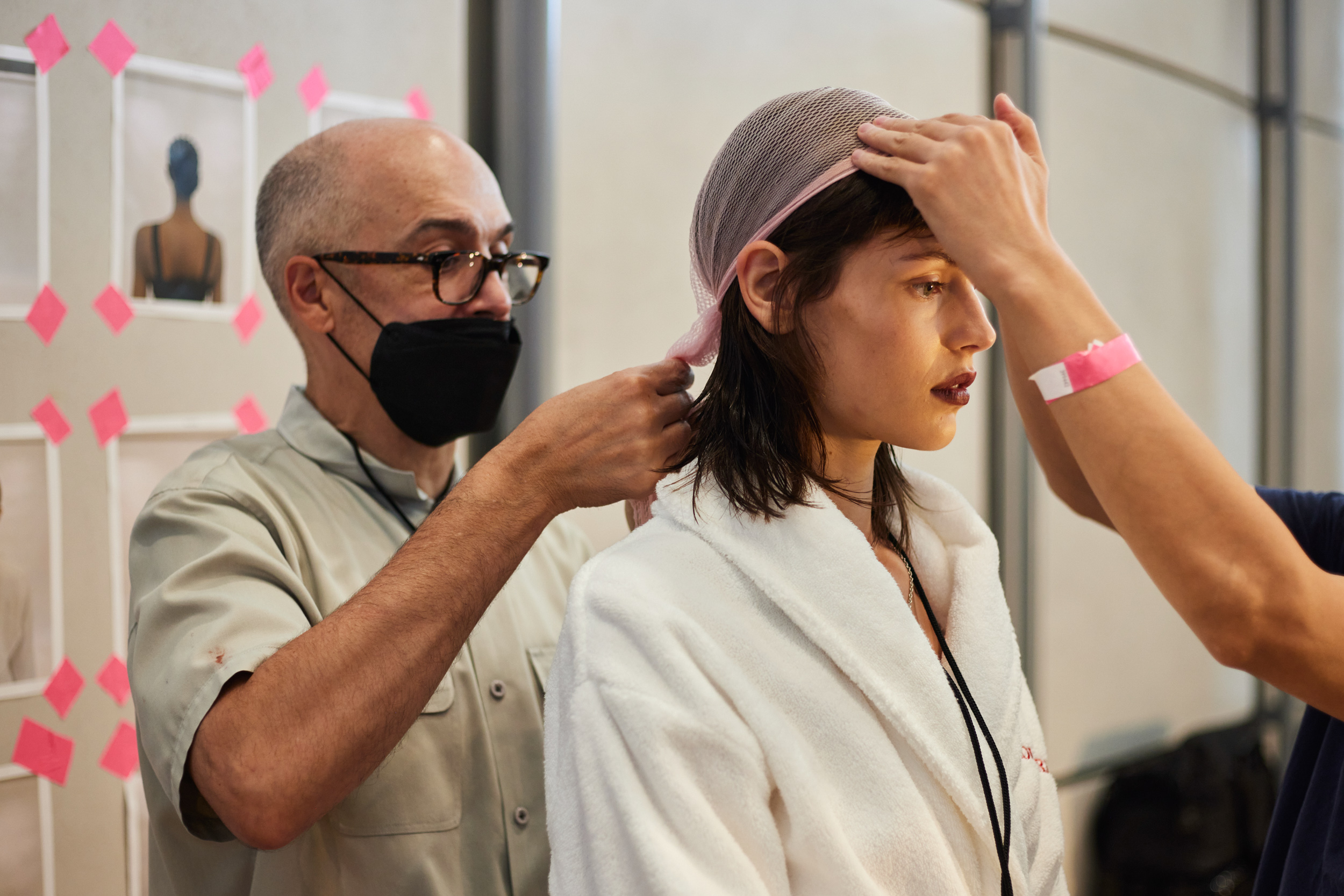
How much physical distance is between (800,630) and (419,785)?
21.7 inches

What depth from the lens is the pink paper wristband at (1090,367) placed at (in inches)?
34.5

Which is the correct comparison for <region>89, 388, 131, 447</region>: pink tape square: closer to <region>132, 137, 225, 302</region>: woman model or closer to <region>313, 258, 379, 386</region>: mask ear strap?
<region>132, 137, 225, 302</region>: woman model

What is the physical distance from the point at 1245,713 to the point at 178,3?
399 centimetres

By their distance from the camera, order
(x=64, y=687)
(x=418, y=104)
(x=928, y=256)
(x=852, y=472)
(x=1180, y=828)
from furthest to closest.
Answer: (x=1180, y=828) → (x=418, y=104) → (x=64, y=687) → (x=852, y=472) → (x=928, y=256)

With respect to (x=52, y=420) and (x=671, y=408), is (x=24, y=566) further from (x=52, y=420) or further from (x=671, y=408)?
(x=671, y=408)

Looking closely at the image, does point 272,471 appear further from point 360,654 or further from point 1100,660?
point 1100,660

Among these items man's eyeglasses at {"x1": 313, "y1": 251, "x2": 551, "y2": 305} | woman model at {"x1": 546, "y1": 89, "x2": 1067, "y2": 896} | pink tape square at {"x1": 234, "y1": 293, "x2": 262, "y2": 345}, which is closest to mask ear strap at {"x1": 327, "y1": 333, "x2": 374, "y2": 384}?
man's eyeglasses at {"x1": 313, "y1": 251, "x2": 551, "y2": 305}

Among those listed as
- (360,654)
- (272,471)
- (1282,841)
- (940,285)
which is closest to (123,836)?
(272,471)

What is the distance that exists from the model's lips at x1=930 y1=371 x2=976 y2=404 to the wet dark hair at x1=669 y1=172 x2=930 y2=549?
0.13 m

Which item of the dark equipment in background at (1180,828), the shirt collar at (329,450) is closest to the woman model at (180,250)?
the shirt collar at (329,450)

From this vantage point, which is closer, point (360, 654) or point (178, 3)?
point (360, 654)

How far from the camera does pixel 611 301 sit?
6.52 ft

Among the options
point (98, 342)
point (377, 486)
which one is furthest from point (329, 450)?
point (98, 342)

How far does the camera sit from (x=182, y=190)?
149 cm
